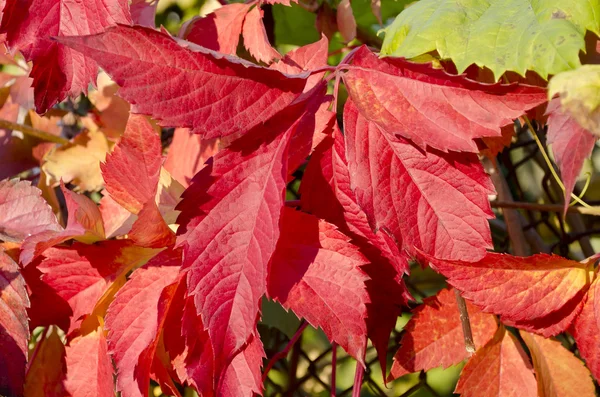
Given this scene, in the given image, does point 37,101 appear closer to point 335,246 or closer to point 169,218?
point 169,218

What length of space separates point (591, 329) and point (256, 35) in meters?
0.41

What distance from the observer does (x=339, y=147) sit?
0.45 metres

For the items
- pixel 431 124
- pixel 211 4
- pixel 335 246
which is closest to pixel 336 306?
pixel 335 246

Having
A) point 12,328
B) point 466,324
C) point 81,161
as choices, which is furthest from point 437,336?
point 81,161

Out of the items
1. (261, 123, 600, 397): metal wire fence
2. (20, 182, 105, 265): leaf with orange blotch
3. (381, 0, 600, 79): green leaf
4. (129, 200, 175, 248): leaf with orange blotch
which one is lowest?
(261, 123, 600, 397): metal wire fence

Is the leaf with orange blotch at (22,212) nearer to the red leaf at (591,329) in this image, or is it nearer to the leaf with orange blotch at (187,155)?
the leaf with orange blotch at (187,155)

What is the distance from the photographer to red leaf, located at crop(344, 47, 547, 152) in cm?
39

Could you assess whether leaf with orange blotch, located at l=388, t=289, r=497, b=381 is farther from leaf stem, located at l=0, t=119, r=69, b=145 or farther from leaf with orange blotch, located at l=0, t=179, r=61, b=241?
leaf stem, located at l=0, t=119, r=69, b=145

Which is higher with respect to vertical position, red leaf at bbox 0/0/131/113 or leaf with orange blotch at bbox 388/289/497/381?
red leaf at bbox 0/0/131/113

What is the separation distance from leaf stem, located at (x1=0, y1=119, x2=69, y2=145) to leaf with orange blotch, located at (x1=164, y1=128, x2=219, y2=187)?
227mm

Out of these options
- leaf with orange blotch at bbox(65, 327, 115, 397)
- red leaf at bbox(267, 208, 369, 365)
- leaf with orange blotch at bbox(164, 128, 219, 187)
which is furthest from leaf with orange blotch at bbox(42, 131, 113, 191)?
red leaf at bbox(267, 208, 369, 365)

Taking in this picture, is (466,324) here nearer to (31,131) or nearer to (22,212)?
(22,212)

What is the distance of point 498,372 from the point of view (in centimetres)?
54

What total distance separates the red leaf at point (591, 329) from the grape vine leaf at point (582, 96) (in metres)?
0.20
